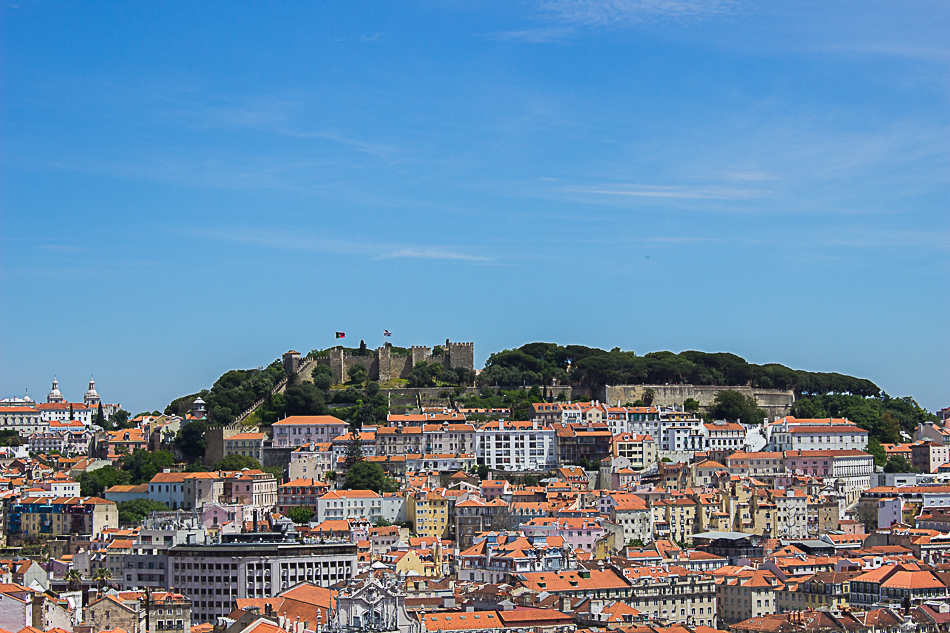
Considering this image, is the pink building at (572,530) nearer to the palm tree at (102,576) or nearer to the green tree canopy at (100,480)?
the palm tree at (102,576)

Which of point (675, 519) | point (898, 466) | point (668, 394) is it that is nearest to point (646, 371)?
point (668, 394)

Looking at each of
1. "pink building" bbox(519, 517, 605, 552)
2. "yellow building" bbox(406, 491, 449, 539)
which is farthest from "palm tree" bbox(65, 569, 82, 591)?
"pink building" bbox(519, 517, 605, 552)

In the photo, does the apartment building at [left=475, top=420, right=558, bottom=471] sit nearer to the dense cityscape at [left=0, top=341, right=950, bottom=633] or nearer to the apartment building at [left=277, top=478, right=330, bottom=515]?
the dense cityscape at [left=0, top=341, right=950, bottom=633]

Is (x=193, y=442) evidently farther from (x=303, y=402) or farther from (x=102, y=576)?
(x=102, y=576)

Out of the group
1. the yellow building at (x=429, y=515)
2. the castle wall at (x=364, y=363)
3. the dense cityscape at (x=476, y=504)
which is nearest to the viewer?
the dense cityscape at (x=476, y=504)

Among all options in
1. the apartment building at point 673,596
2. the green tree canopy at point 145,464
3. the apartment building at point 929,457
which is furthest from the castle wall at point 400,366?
the apartment building at point 673,596

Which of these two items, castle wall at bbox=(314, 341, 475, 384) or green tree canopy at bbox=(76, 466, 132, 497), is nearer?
green tree canopy at bbox=(76, 466, 132, 497)
